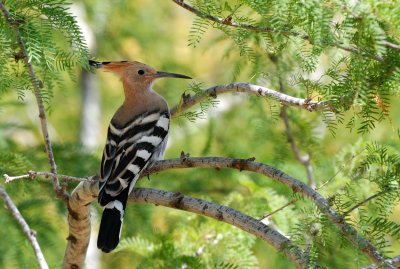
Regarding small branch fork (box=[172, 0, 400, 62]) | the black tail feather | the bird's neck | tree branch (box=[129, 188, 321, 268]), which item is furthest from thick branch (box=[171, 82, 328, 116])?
the bird's neck

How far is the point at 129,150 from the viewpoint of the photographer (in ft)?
12.4

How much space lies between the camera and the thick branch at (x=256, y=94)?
2486 mm

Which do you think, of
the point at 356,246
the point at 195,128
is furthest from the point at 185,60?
the point at 356,246

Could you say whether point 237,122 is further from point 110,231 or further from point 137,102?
point 110,231

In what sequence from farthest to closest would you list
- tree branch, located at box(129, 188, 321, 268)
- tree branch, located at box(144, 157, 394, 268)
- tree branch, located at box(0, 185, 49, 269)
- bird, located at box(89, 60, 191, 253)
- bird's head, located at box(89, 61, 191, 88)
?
1. bird's head, located at box(89, 61, 191, 88)
2. bird, located at box(89, 60, 191, 253)
3. tree branch, located at box(0, 185, 49, 269)
4. tree branch, located at box(129, 188, 321, 268)
5. tree branch, located at box(144, 157, 394, 268)

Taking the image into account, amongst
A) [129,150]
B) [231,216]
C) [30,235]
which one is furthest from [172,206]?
[129,150]

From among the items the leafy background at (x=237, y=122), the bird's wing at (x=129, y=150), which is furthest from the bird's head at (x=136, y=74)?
the bird's wing at (x=129, y=150)

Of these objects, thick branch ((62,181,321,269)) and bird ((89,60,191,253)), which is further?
bird ((89,60,191,253))

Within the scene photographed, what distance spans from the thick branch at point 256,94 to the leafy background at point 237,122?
0.13ft

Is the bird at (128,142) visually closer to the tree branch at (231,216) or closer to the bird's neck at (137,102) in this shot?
the bird's neck at (137,102)

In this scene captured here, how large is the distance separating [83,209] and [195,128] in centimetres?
402

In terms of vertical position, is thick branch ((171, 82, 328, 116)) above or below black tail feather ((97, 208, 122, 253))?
above

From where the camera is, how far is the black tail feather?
10.7 feet

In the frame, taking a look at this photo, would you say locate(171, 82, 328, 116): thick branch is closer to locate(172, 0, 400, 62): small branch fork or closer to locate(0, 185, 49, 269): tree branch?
locate(172, 0, 400, 62): small branch fork
